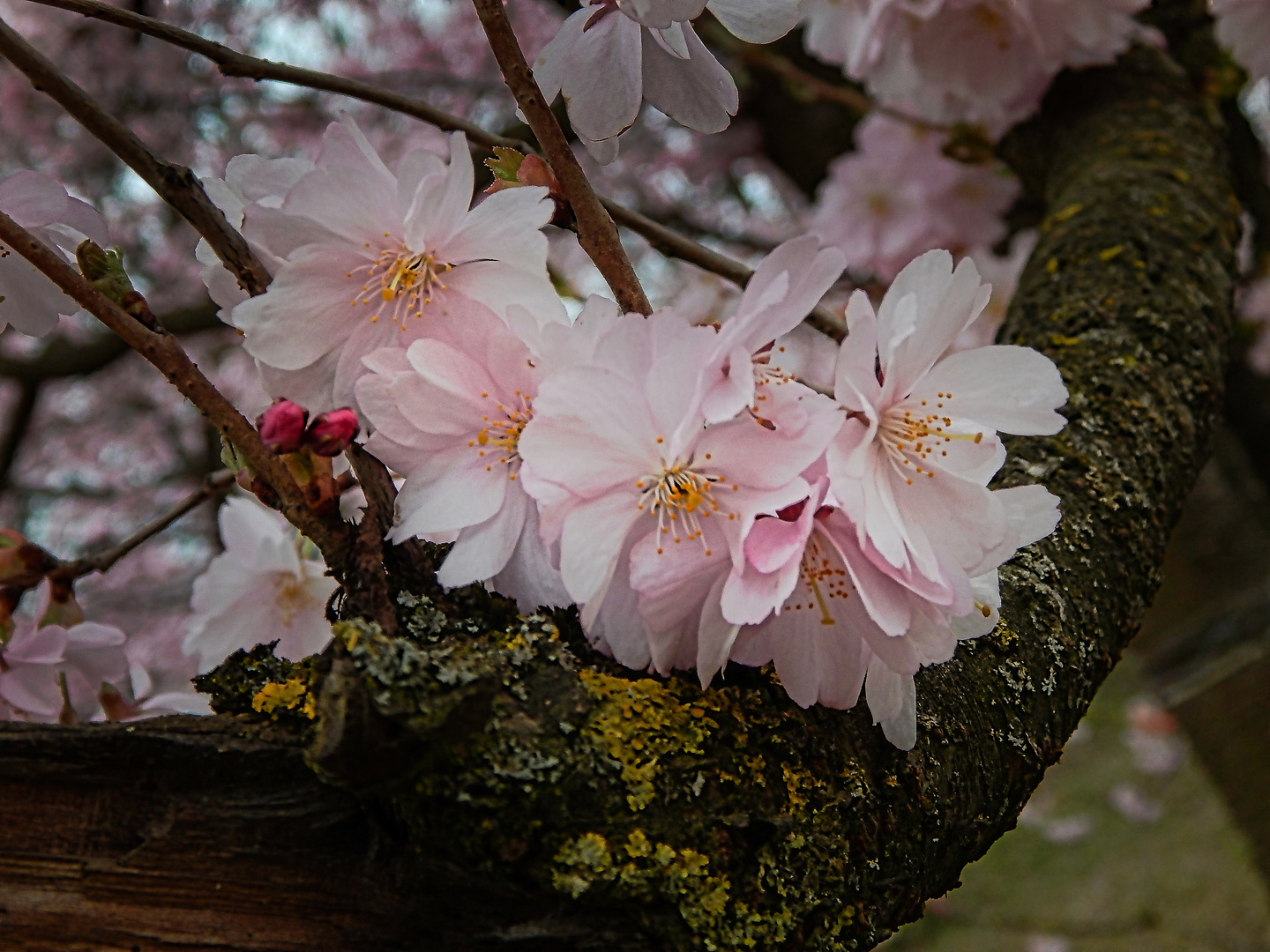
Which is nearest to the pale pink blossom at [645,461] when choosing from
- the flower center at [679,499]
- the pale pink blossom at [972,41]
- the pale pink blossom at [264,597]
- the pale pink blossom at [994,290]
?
the flower center at [679,499]

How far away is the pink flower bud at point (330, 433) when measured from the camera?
2.04ft

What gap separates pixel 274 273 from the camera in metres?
0.69

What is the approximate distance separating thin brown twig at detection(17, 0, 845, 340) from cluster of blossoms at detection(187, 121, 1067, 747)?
14 cm

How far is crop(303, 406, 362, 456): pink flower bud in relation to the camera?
62 cm

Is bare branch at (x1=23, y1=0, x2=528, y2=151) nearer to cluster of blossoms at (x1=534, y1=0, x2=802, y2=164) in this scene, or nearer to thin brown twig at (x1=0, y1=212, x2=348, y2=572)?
cluster of blossoms at (x1=534, y1=0, x2=802, y2=164)

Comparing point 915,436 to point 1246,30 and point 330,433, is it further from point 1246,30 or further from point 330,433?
point 1246,30

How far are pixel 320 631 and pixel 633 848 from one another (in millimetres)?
557

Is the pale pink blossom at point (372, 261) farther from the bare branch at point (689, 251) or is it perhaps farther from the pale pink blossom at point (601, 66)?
the bare branch at point (689, 251)

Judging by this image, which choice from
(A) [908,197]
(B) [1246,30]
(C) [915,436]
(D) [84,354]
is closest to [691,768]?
(C) [915,436]

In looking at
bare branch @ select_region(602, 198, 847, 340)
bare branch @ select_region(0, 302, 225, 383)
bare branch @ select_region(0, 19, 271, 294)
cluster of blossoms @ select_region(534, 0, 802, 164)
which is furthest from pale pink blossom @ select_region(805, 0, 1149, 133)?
bare branch @ select_region(0, 302, 225, 383)

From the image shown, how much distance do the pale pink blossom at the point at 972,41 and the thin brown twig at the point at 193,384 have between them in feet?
4.04

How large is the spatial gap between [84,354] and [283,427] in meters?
2.24

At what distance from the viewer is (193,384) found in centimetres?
61

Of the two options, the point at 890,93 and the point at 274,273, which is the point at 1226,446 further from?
the point at 274,273
